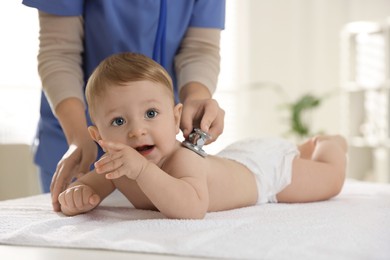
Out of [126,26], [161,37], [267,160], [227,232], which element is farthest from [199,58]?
[227,232]

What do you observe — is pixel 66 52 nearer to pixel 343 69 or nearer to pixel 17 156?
pixel 17 156

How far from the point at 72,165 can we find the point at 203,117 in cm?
33

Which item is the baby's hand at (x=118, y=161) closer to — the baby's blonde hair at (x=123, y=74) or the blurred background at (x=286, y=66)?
the baby's blonde hair at (x=123, y=74)

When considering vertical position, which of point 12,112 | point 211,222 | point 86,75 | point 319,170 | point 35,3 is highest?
point 35,3

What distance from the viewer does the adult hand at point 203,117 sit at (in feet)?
4.48

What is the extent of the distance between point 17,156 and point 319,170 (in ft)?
5.96

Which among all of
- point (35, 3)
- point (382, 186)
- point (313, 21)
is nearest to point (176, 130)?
point (35, 3)

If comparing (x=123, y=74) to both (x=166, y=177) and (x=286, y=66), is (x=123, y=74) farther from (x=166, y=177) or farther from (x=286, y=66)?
(x=286, y=66)

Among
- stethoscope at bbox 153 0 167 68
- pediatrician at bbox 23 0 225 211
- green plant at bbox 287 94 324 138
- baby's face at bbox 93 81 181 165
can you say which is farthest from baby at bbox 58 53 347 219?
green plant at bbox 287 94 324 138

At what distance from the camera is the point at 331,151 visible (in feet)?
5.91

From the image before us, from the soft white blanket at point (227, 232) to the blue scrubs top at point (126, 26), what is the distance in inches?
18.4

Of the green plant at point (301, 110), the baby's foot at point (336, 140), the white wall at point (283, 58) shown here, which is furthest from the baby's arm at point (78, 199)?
the white wall at point (283, 58)

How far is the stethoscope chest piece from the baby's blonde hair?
109 mm

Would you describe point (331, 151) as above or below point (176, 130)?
below
